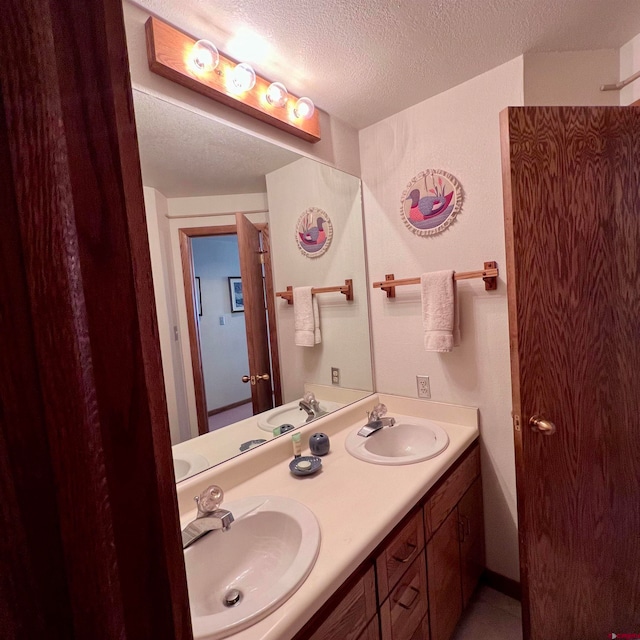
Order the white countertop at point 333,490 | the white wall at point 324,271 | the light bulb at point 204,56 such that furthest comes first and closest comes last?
1. the white wall at point 324,271
2. the light bulb at point 204,56
3. the white countertop at point 333,490

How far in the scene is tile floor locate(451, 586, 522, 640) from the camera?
135 cm

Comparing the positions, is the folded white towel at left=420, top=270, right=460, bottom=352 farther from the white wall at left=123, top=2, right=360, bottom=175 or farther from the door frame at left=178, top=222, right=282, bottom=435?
the door frame at left=178, top=222, right=282, bottom=435

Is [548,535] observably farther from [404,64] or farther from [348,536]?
[404,64]

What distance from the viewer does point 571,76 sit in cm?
127

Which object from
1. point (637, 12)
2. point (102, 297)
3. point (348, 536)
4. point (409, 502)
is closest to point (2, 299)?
point (102, 297)

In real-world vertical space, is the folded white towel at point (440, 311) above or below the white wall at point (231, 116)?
below

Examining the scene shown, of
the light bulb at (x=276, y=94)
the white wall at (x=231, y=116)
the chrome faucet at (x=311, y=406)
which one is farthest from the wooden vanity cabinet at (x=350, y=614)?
the light bulb at (x=276, y=94)

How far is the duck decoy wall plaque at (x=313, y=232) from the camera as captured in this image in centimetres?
157

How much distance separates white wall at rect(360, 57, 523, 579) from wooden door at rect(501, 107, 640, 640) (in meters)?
0.31

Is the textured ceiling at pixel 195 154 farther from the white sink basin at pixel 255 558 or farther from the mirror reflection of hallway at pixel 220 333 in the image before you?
the white sink basin at pixel 255 558

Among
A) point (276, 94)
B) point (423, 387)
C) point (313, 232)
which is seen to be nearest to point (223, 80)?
point (276, 94)

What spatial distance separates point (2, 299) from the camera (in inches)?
9.9

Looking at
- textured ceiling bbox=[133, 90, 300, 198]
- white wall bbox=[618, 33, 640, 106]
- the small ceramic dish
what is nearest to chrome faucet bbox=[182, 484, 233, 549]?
the small ceramic dish

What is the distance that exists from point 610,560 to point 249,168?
2.01 m
